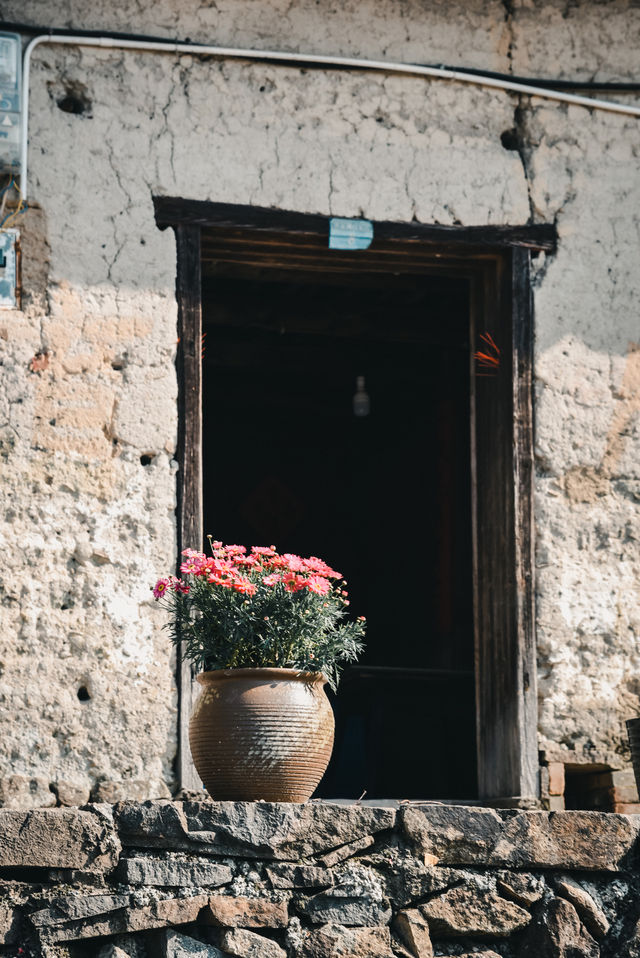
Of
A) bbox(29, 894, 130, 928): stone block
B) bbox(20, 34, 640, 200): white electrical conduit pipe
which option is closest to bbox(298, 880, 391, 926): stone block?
bbox(29, 894, 130, 928): stone block

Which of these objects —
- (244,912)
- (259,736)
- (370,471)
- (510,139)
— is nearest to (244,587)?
(259,736)

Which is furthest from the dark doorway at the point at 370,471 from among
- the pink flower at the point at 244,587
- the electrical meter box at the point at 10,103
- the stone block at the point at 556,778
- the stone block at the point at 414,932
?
the stone block at the point at 414,932

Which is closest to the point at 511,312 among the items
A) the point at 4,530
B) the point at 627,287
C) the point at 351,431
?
the point at 627,287

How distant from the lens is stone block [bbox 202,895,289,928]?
14.4 feet

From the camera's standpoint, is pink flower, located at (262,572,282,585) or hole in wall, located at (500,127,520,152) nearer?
pink flower, located at (262,572,282,585)

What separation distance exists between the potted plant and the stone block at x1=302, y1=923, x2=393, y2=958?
18.3 inches

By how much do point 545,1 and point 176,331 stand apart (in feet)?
7.47

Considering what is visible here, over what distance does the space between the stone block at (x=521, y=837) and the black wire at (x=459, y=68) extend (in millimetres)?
3263

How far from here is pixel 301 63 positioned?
6223 mm

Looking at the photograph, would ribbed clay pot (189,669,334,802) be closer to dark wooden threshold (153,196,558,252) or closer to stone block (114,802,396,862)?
stone block (114,802,396,862)

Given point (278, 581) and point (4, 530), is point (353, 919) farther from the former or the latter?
point (4, 530)

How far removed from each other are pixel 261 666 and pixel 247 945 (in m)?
0.91

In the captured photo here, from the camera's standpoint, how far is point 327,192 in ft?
20.2

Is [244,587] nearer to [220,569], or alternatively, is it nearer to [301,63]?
[220,569]
